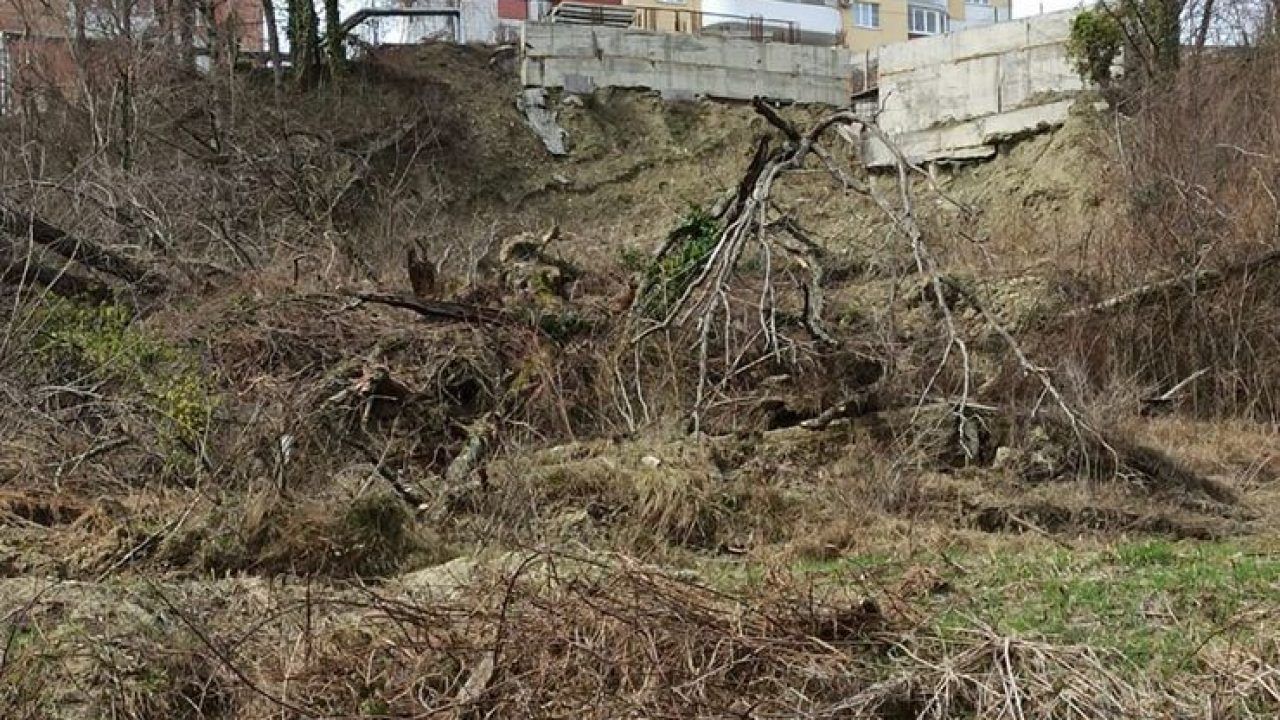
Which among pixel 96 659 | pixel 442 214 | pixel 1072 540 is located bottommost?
pixel 1072 540

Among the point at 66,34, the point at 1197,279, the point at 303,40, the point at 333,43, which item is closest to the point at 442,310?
the point at 1197,279

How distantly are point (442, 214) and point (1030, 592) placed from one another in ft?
51.0

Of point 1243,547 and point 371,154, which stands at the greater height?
point 371,154

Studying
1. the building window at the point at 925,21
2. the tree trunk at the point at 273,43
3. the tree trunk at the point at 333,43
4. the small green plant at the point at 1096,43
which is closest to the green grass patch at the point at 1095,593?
the small green plant at the point at 1096,43

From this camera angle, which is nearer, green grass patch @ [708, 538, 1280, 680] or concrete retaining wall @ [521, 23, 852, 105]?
green grass patch @ [708, 538, 1280, 680]

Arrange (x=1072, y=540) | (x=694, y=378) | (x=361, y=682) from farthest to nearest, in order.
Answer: (x=694, y=378) < (x=1072, y=540) < (x=361, y=682)

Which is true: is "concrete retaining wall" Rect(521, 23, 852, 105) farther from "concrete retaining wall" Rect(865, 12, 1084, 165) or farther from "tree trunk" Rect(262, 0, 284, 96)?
"tree trunk" Rect(262, 0, 284, 96)

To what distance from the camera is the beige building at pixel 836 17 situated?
35.3 meters

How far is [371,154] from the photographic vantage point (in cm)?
1983

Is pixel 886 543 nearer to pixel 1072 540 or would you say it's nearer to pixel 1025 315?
pixel 1072 540

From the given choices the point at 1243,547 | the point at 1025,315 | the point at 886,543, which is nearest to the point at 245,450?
the point at 886,543

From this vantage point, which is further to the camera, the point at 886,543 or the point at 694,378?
the point at 694,378

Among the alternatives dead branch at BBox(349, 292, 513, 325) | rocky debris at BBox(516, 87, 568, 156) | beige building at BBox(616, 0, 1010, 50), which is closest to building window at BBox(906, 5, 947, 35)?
beige building at BBox(616, 0, 1010, 50)

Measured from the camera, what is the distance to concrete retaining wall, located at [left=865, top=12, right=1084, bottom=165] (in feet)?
62.5
